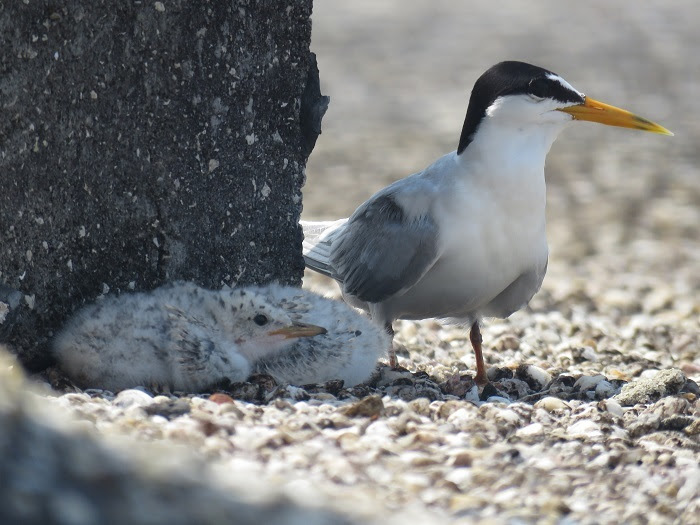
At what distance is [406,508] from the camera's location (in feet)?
9.14

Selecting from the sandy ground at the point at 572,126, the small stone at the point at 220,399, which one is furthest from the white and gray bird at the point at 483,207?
the sandy ground at the point at 572,126

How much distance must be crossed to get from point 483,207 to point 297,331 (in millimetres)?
1061

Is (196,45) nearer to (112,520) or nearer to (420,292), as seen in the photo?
(420,292)

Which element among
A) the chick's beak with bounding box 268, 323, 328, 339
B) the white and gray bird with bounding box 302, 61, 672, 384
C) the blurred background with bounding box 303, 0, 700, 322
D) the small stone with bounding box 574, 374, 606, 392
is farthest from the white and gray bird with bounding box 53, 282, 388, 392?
the blurred background with bounding box 303, 0, 700, 322

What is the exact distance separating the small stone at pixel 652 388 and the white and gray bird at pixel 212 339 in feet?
3.07

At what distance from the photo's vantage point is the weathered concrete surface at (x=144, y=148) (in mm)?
4059

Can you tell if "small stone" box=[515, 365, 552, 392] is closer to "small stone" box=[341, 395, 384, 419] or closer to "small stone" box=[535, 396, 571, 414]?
"small stone" box=[535, 396, 571, 414]

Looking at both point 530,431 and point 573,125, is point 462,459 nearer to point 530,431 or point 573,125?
point 530,431

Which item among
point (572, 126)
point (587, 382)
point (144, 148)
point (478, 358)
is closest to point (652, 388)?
point (587, 382)

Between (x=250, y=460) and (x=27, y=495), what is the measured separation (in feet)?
3.57

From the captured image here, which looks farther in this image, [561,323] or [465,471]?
[561,323]

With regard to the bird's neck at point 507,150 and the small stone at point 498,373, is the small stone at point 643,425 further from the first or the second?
the bird's neck at point 507,150

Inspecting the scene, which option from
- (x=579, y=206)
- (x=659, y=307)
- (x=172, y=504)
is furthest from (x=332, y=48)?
(x=172, y=504)

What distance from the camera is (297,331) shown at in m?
4.40
